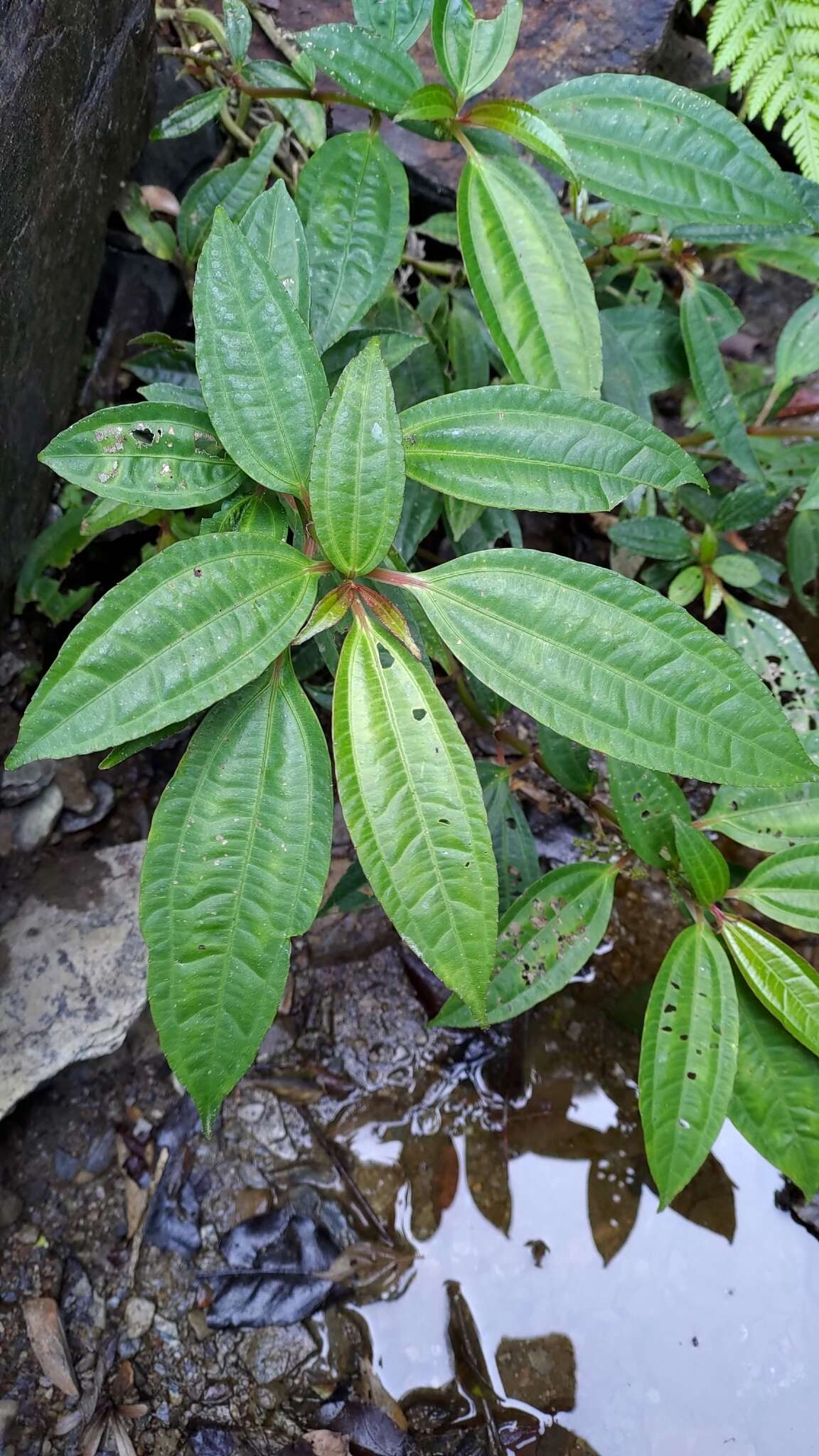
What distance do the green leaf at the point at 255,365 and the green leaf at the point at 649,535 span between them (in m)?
0.91

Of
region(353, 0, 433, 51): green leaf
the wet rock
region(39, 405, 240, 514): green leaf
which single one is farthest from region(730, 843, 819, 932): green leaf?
region(353, 0, 433, 51): green leaf

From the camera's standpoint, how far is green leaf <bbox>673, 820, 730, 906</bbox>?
1274 mm

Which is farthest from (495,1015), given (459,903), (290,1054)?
(290,1054)

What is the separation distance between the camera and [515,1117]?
5.53ft

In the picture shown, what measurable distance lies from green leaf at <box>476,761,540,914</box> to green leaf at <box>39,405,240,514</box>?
70cm

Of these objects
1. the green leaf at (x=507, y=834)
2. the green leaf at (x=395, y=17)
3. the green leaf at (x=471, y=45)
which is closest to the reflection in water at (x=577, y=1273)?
the green leaf at (x=507, y=834)

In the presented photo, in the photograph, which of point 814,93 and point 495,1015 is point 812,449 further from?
point 495,1015

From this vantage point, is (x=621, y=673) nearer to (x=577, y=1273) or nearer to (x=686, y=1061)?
(x=686, y=1061)

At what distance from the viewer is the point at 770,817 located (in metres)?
1.38

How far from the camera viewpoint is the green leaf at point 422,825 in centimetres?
97

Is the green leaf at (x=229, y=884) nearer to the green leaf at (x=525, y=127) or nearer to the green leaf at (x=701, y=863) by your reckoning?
the green leaf at (x=701, y=863)

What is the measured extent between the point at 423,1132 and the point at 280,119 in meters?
1.96

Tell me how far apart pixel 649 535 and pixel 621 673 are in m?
0.92

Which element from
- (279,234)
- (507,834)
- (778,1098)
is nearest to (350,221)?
(279,234)
